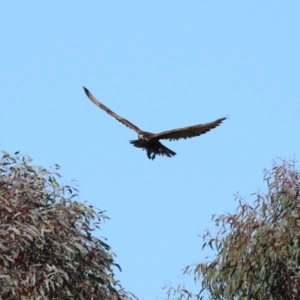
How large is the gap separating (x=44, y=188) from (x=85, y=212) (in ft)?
1.49

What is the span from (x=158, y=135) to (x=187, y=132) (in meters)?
0.51

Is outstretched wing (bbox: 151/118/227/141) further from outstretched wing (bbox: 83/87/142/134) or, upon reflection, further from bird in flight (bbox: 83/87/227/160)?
outstretched wing (bbox: 83/87/142/134)

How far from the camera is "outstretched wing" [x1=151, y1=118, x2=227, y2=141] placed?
40.0 ft

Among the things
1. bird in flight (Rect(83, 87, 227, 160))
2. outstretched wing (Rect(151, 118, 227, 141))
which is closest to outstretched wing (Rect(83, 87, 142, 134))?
bird in flight (Rect(83, 87, 227, 160))

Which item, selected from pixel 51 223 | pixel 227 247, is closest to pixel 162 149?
pixel 227 247

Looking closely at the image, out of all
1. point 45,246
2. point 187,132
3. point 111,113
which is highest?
point 111,113

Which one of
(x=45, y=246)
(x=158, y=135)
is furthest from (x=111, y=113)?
(x=45, y=246)

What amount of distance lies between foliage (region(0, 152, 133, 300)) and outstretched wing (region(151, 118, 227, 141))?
195 cm

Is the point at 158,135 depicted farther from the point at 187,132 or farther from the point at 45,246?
the point at 45,246

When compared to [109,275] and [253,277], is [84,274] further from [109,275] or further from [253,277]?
[253,277]

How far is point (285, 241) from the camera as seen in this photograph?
1060 cm

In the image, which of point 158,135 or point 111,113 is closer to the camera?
point 158,135

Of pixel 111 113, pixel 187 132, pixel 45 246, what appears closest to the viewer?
pixel 45 246

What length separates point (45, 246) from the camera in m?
10.2
